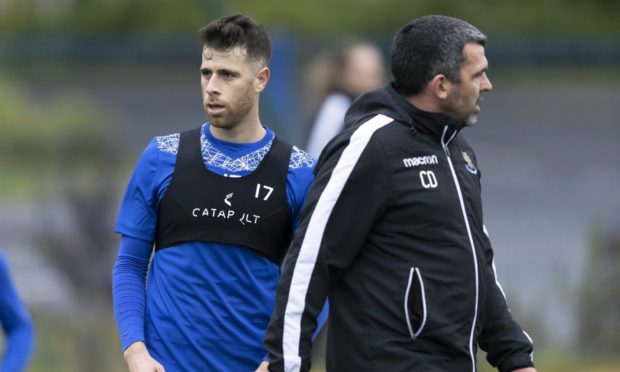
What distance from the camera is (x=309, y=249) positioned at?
4.10 meters

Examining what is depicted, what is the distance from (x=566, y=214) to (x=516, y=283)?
2.30 ft

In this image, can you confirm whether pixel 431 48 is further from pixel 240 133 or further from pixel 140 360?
pixel 140 360

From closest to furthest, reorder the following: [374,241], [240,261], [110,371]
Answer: [374,241], [240,261], [110,371]

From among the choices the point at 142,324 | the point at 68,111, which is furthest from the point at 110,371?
the point at 142,324

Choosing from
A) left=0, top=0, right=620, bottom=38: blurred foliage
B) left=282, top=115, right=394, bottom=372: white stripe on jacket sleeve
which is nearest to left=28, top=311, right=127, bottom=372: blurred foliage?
left=0, top=0, right=620, bottom=38: blurred foliage

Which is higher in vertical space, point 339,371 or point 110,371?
point 339,371

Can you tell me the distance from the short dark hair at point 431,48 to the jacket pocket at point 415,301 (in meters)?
0.65

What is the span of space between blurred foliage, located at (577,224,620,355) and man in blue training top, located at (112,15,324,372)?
224 inches

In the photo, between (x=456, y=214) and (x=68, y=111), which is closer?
(x=456, y=214)

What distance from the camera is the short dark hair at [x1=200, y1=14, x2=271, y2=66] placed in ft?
14.7

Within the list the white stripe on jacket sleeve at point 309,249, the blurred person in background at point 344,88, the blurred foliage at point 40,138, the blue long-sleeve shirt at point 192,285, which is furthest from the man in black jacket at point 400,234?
the blurred foliage at point 40,138

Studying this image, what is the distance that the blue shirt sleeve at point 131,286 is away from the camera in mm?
4457

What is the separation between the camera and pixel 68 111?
10336mm

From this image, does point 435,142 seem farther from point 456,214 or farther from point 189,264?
point 189,264
